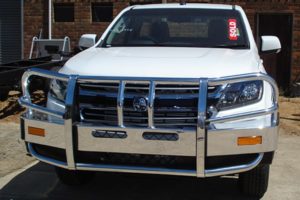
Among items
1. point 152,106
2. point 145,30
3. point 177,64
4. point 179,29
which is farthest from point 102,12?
point 152,106

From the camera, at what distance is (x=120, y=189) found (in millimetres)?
5332

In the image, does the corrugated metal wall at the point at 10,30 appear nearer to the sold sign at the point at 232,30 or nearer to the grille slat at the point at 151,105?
the sold sign at the point at 232,30

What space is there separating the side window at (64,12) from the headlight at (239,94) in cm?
974

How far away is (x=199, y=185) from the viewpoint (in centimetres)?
548

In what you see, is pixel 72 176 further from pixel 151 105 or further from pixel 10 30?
pixel 10 30

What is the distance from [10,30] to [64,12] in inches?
67.4

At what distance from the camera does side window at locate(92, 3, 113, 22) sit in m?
13.0

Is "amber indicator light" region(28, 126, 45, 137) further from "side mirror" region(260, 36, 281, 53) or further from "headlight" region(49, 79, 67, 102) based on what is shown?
"side mirror" region(260, 36, 281, 53)

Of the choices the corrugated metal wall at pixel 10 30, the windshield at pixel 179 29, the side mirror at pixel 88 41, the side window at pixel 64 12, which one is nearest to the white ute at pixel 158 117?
A: the windshield at pixel 179 29

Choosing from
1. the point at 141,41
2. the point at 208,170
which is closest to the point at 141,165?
the point at 208,170

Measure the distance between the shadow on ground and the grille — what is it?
959 mm

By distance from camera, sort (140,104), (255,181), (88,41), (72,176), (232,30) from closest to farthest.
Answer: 1. (140,104)
2. (255,181)
3. (72,176)
4. (232,30)
5. (88,41)

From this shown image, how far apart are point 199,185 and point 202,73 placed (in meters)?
1.70

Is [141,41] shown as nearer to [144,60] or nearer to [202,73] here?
[144,60]
